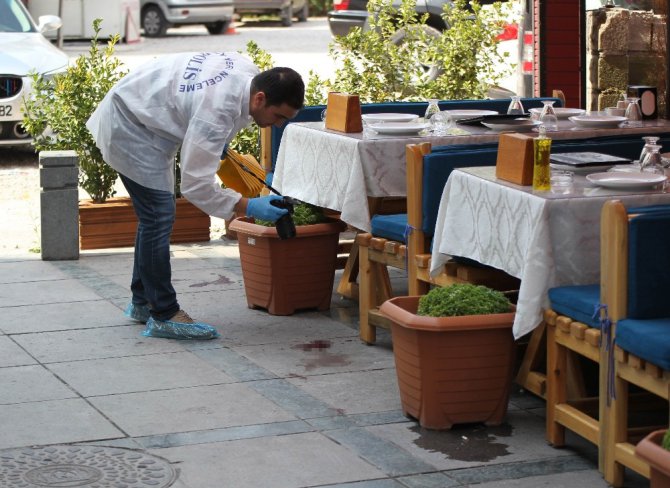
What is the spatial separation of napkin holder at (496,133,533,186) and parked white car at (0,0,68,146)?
7288 millimetres

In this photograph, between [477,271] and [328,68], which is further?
[328,68]

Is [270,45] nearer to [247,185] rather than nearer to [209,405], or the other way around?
Result: [247,185]

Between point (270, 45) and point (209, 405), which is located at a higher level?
point (270, 45)

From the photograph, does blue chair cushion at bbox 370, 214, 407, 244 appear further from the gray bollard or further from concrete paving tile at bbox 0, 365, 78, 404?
the gray bollard

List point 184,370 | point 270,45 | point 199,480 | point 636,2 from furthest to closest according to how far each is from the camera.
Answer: point 270,45
point 636,2
point 184,370
point 199,480

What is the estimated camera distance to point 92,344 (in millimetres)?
7055

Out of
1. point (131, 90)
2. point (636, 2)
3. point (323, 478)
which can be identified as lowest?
point (323, 478)

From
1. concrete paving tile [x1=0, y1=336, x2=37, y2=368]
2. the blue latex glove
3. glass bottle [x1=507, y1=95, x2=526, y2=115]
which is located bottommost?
concrete paving tile [x1=0, y1=336, x2=37, y2=368]

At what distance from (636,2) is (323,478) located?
529 centimetres

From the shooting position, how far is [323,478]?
5070 mm

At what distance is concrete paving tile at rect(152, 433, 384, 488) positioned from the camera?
505 cm

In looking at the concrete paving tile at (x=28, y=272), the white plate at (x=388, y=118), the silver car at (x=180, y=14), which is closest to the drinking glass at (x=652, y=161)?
the white plate at (x=388, y=118)

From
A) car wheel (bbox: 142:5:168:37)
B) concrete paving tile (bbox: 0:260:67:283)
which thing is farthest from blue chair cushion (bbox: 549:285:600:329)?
car wheel (bbox: 142:5:168:37)

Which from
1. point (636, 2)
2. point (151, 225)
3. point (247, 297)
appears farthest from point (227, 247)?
point (636, 2)
